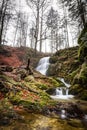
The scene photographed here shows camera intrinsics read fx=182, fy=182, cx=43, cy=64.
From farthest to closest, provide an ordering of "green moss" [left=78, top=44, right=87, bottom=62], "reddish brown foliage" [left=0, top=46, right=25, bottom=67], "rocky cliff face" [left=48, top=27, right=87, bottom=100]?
"reddish brown foliage" [left=0, top=46, right=25, bottom=67], "green moss" [left=78, top=44, right=87, bottom=62], "rocky cliff face" [left=48, top=27, right=87, bottom=100]

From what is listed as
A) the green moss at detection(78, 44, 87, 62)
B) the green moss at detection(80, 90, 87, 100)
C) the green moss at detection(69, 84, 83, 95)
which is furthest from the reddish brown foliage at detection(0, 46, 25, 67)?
the green moss at detection(80, 90, 87, 100)

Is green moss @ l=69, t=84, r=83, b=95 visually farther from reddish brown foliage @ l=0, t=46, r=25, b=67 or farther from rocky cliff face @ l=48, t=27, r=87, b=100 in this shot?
reddish brown foliage @ l=0, t=46, r=25, b=67

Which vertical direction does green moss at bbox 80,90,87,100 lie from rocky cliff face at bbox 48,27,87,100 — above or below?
below

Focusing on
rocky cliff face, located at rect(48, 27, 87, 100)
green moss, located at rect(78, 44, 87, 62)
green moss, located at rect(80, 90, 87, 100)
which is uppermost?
green moss, located at rect(78, 44, 87, 62)

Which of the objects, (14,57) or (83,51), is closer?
(83,51)

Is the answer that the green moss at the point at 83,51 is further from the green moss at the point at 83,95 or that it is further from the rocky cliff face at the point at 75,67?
the green moss at the point at 83,95

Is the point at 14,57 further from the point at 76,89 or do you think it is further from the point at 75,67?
the point at 76,89

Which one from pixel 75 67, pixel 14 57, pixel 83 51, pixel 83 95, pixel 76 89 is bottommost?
pixel 83 95

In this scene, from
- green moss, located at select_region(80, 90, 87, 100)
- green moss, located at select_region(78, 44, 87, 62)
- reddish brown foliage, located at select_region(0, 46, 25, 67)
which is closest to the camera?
green moss, located at select_region(80, 90, 87, 100)

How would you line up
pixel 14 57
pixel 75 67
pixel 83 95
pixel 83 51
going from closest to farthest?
1. pixel 83 95
2. pixel 83 51
3. pixel 75 67
4. pixel 14 57

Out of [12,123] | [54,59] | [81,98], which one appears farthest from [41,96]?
[54,59]

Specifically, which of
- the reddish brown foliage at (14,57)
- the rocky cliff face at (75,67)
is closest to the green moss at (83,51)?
the rocky cliff face at (75,67)

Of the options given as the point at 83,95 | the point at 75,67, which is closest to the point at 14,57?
the point at 75,67

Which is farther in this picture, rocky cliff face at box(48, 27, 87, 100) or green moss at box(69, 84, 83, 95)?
rocky cliff face at box(48, 27, 87, 100)
